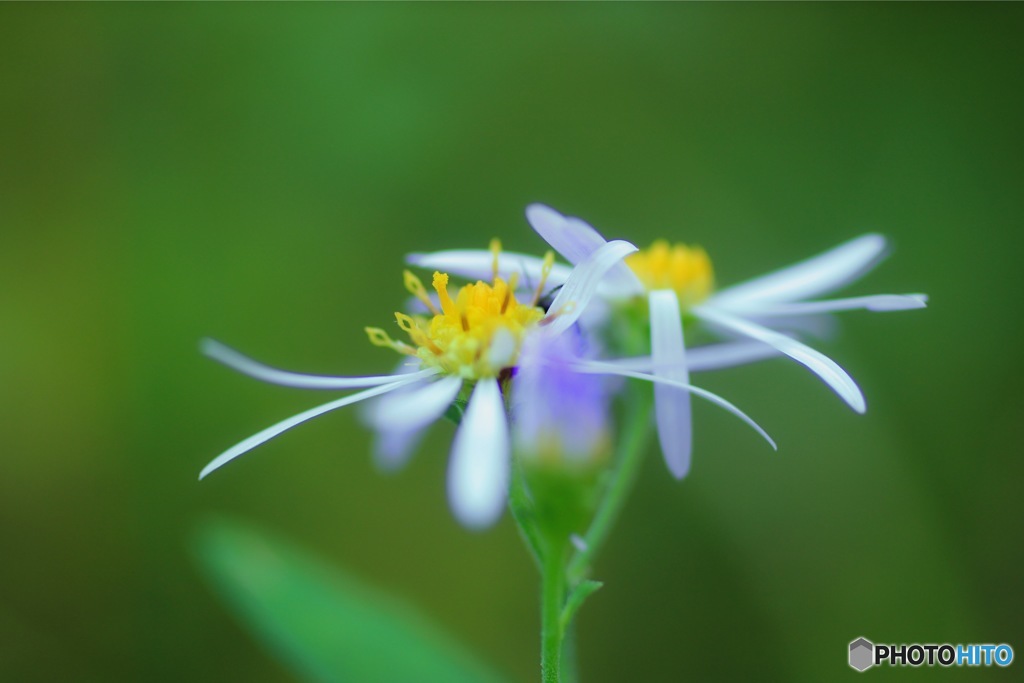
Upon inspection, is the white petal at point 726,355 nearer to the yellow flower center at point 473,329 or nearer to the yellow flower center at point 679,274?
the yellow flower center at point 679,274

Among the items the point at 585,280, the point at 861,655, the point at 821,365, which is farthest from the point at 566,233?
the point at 861,655

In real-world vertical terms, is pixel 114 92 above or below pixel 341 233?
above

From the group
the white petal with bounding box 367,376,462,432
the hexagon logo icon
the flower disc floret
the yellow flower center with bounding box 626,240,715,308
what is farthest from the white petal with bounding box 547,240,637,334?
the hexagon logo icon

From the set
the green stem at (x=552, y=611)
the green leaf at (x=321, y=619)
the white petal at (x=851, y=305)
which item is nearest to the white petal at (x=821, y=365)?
the white petal at (x=851, y=305)

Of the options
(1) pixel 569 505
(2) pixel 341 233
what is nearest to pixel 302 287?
(2) pixel 341 233

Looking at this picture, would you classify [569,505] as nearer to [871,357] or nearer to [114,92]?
[871,357]

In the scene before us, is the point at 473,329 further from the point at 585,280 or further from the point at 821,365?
the point at 821,365

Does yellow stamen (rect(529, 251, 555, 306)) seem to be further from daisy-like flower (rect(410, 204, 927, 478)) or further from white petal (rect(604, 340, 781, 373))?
white petal (rect(604, 340, 781, 373))
